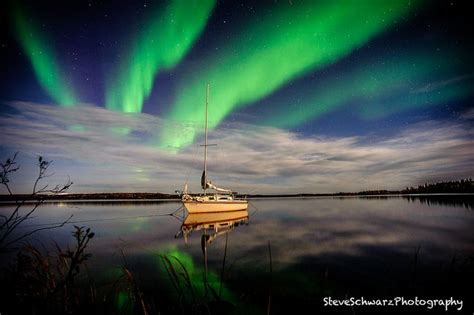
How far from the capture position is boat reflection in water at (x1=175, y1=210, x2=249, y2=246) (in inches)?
1102

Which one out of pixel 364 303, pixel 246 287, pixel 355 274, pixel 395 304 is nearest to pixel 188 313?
pixel 246 287

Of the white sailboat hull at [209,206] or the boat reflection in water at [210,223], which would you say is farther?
the white sailboat hull at [209,206]

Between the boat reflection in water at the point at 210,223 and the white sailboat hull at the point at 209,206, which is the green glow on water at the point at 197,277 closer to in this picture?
the boat reflection in water at the point at 210,223

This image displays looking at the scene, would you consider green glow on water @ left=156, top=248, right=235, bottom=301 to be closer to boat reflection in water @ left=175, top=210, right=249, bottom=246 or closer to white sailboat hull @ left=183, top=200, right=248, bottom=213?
boat reflection in water @ left=175, top=210, right=249, bottom=246

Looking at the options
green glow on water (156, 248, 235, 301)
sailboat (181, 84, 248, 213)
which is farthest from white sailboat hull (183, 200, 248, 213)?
green glow on water (156, 248, 235, 301)

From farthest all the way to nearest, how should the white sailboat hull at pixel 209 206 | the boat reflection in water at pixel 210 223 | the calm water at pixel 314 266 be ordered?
the white sailboat hull at pixel 209 206
the boat reflection in water at pixel 210 223
the calm water at pixel 314 266

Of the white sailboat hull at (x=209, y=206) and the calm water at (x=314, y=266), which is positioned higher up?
the white sailboat hull at (x=209, y=206)

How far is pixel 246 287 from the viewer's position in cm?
1095

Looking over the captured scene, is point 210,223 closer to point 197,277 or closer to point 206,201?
point 206,201

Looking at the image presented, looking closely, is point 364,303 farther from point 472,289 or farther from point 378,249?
point 378,249

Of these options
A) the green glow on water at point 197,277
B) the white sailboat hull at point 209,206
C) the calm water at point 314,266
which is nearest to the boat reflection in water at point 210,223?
the white sailboat hull at point 209,206

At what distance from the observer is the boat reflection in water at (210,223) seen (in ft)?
91.8

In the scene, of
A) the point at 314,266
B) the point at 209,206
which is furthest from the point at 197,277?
the point at 209,206

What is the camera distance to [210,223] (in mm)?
38406
